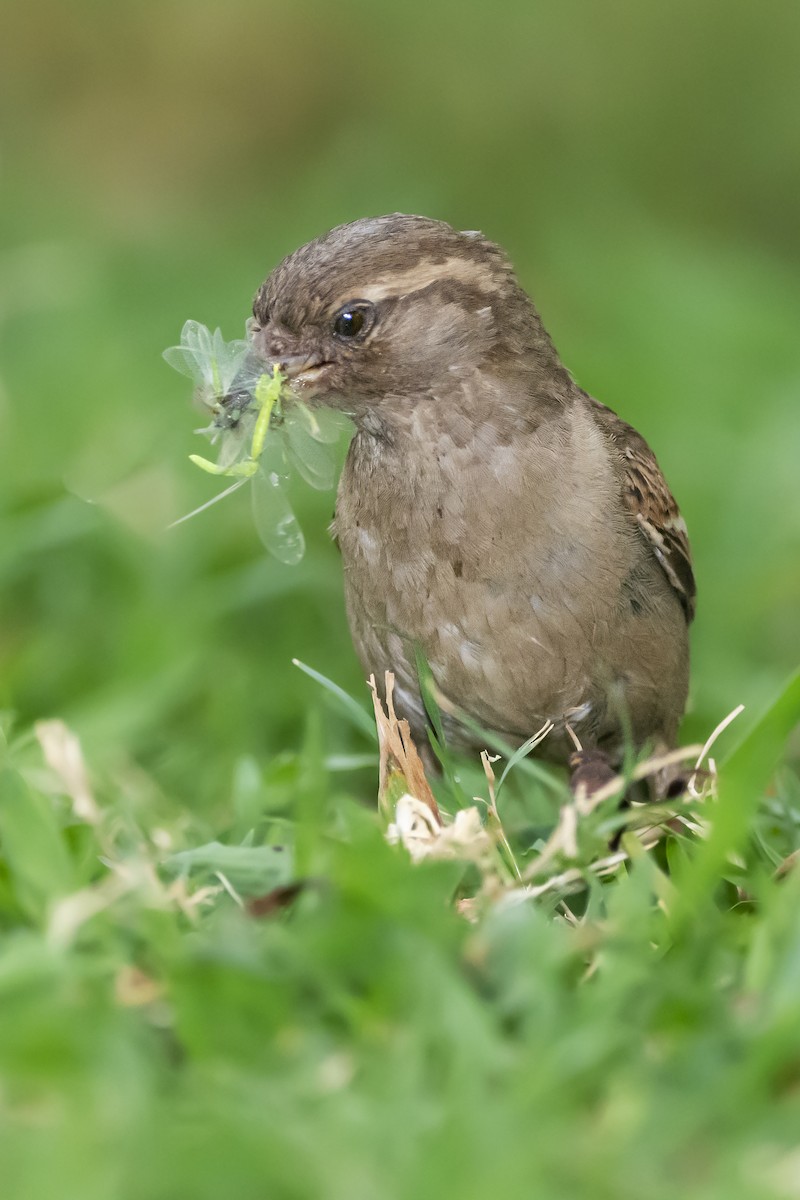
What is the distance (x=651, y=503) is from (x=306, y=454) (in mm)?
1090

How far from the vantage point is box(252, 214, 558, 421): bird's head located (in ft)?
15.1

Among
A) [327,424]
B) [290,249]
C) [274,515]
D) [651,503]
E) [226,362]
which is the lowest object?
[290,249]

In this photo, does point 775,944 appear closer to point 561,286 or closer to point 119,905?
point 119,905

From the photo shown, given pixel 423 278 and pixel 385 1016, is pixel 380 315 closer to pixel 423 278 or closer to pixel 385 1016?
pixel 423 278

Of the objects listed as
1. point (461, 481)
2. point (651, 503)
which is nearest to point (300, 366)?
point (461, 481)

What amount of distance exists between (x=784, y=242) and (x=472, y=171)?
2.68m

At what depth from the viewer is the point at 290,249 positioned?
1227cm

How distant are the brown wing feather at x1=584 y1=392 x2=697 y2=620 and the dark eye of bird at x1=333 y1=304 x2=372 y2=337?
0.93 metres

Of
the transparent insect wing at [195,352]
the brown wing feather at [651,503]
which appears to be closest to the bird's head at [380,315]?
the transparent insect wing at [195,352]

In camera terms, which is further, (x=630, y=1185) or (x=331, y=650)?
(x=331, y=650)

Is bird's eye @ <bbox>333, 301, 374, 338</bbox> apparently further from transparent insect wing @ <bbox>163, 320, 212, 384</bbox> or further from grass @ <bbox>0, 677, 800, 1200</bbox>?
grass @ <bbox>0, 677, 800, 1200</bbox>

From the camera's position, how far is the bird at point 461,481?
183 inches

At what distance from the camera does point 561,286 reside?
12.2 meters

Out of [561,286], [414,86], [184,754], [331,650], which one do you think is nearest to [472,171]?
[414,86]
